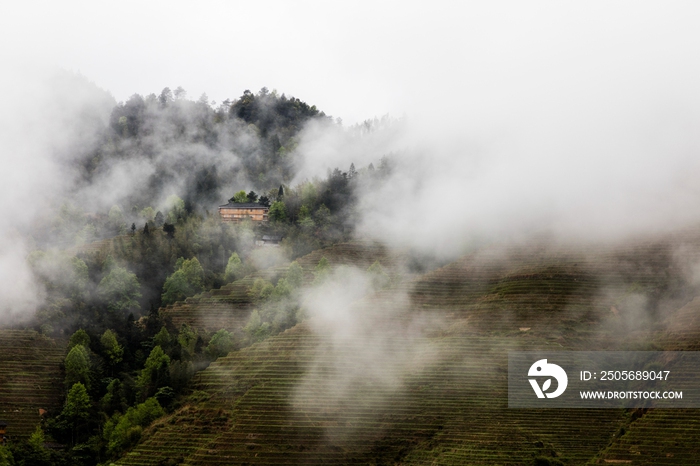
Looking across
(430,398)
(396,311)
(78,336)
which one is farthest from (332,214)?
(430,398)

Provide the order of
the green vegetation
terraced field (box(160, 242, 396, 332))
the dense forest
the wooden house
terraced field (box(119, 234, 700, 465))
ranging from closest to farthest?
terraced field (box(119, 234, 700, 465)) → the green vegetation → the dense forest → terraced field (box(160, 242, 396, 332)) → the wooden house

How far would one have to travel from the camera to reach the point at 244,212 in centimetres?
14538

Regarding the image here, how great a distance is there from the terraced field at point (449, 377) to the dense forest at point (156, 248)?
648 cm

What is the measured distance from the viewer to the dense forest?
268ft

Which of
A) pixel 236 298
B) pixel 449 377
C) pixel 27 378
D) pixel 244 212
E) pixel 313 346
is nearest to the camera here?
pixel 449 377

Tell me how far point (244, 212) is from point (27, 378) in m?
66.1

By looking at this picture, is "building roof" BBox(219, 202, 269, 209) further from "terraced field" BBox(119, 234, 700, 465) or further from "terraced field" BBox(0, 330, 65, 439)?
"terraced field" BBox(0, 330, 65, 439)

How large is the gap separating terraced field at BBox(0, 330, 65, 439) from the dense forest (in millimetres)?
1541

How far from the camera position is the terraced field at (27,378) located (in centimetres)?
7788

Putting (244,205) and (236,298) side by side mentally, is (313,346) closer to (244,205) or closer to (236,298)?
(236,298)
